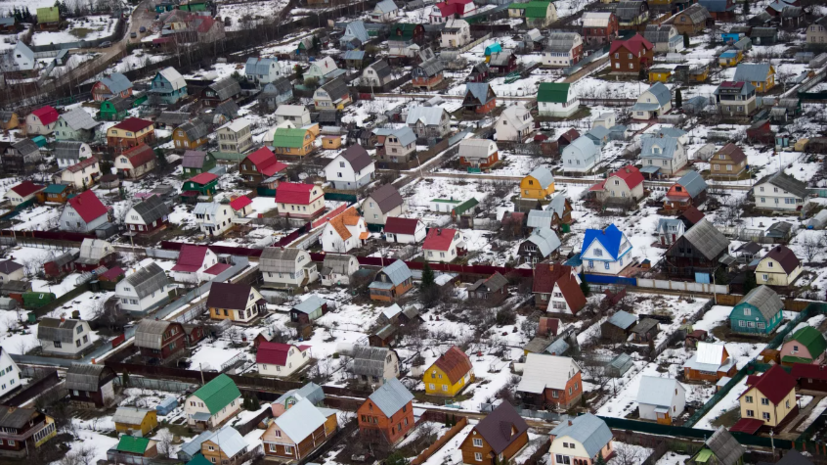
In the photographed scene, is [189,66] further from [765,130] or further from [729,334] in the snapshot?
[729,334]

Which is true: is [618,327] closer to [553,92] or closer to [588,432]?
[588,432]

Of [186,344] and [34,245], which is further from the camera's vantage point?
[34,245]

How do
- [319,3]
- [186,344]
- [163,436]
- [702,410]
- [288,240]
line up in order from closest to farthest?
1. [702,410]
2. [163,436]
3. [186,344]
4. [288,240]
5. [319,3]

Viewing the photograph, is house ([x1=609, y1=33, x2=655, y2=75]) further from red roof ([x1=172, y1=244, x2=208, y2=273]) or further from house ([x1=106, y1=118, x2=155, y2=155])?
red roof ([x1=172, y1=244, x2=208, y2=273])

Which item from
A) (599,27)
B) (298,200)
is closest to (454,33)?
(599,27)

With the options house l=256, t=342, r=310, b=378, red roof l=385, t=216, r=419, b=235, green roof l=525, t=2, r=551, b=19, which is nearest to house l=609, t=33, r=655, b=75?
green roof l=525, t=2, r=551, b=19

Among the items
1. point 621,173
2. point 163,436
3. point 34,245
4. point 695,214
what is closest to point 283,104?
point 34,245

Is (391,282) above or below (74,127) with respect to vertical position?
above

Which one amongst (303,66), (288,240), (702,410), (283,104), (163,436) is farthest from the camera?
(303,66)
